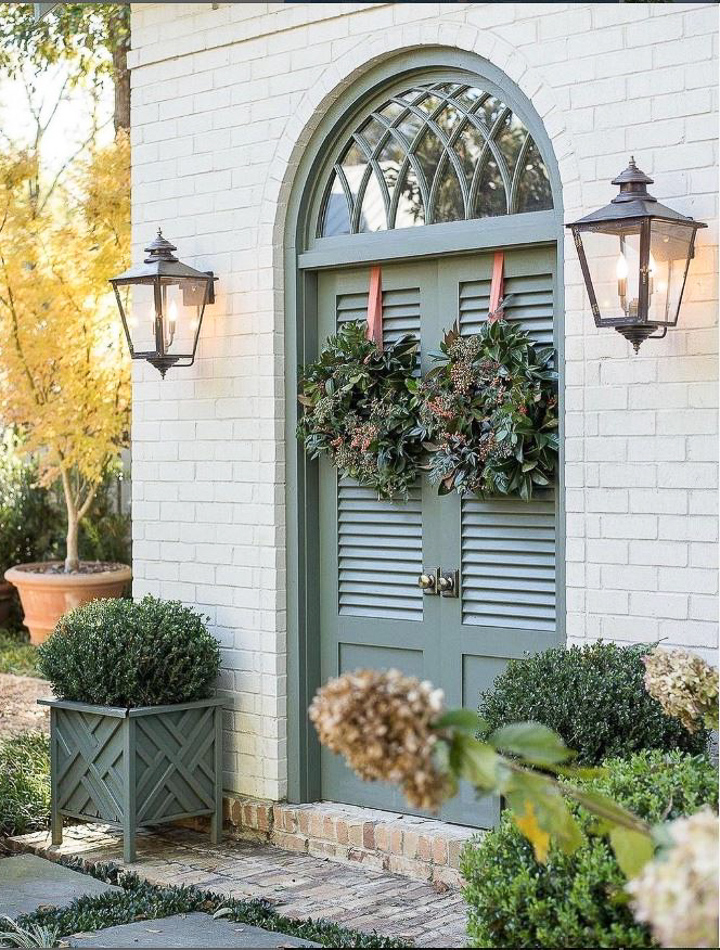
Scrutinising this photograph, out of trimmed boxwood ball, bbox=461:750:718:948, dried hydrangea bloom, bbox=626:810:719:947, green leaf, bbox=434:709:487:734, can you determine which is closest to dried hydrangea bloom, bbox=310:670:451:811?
green leaf, bbox=434:709:487:734

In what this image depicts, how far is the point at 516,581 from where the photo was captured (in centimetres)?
511

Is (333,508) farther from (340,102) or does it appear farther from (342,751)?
(342,751)

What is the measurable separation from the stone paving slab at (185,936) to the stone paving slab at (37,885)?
16.9 inches

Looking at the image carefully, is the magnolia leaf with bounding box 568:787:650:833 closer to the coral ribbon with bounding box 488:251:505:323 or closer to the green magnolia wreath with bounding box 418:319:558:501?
the green magnolia wreath with bounding box 418:319:558:501

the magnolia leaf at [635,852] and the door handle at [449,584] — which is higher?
the door handle at [449,584]

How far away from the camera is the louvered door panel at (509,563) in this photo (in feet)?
16.5

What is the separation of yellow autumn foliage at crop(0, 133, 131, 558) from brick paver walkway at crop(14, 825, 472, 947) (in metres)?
4.58

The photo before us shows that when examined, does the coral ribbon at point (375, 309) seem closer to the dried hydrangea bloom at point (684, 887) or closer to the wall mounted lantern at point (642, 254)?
the wall mounted lantern at point (642, 254)

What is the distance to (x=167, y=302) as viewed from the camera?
5711 mm

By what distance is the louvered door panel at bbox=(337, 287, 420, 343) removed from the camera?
17.8ft

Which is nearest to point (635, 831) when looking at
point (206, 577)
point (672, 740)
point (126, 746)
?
point (672, 740)

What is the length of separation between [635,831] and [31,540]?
1036 centimetres

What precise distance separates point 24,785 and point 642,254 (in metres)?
3.79

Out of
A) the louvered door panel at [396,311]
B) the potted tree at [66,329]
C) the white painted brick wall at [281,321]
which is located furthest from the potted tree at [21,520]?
the louvered door panel at [396,311]
